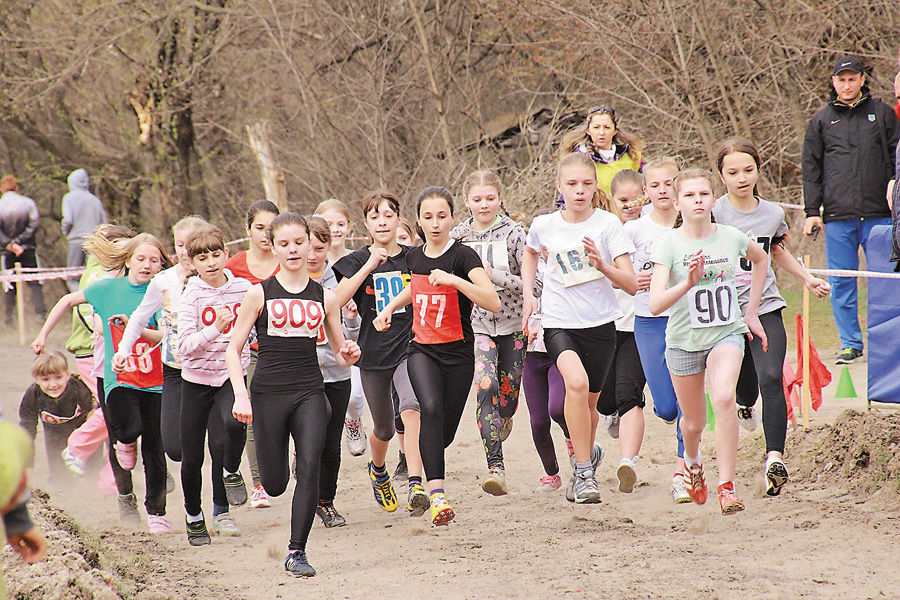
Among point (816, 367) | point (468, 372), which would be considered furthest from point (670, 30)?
point (468, 372)

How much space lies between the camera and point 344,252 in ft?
23.0

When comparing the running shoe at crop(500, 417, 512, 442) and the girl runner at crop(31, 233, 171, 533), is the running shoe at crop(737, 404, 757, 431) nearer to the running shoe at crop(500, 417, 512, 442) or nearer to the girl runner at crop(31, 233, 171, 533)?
the running shoe at crop(500, 417, 512, 442)

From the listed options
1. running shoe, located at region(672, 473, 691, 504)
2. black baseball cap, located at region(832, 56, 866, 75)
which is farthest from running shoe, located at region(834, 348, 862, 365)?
running shoe, located at region(672, 473, 691, 504)

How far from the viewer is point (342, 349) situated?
5395mm

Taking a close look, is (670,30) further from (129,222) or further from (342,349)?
(129,222)

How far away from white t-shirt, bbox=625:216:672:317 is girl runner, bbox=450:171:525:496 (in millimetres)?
699

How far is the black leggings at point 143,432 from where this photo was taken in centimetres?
632

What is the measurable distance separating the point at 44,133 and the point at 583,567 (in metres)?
17.2

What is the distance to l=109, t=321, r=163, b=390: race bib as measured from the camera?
20.7 ft

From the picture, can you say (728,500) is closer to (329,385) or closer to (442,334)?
(442,334)

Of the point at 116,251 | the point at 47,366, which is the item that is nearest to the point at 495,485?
the point at 116,251

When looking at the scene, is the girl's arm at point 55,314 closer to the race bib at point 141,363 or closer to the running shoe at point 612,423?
the race bib at point 141,363

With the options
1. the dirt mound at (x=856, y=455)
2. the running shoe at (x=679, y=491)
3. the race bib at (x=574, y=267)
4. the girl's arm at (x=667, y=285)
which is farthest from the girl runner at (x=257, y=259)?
the dirt mound at (x=856, y=455)

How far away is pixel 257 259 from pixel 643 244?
2.47m
